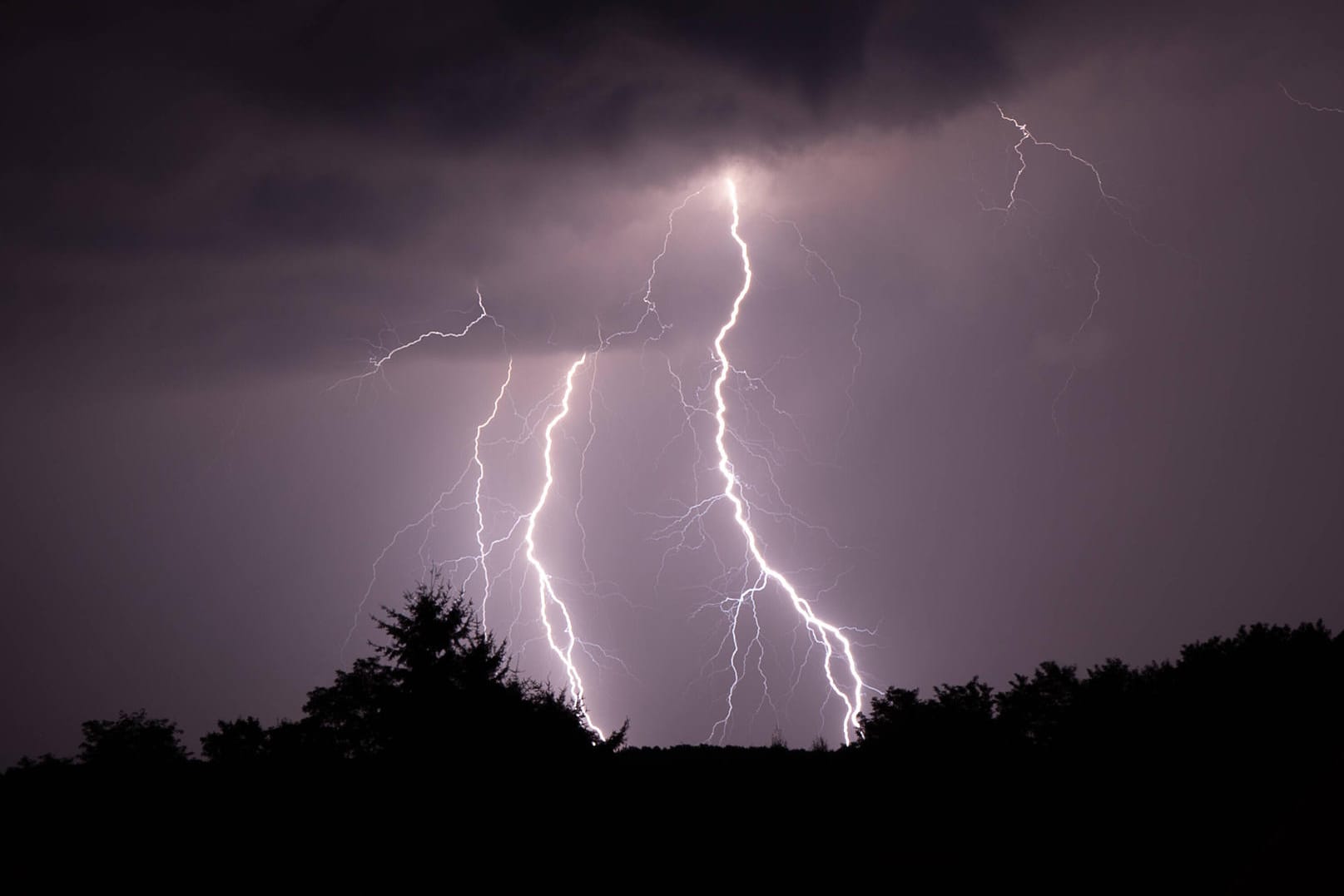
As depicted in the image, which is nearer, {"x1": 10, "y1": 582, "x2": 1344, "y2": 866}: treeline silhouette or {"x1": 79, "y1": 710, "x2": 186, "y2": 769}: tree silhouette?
{"x1": 10, "y1": 582, "x2": 1344, "y2": 866}: treeline silhouette

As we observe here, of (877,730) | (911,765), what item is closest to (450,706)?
(911,765)

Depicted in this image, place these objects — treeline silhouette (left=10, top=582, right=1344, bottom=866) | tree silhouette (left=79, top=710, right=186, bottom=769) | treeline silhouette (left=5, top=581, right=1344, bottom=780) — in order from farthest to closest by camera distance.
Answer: tree silhouette (left=79, top=710, right=186, bottom=769) → treeline silhouette (left=5, top=581, right=1344, bottom=780) → treeline silhouette (left=10, top=582, right=1344, bottom=866)

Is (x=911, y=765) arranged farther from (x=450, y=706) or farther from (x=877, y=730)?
(x=877, y=730)

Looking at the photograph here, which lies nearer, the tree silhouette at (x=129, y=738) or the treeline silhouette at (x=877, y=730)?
the treeline silhouette at (x=877, y=730)

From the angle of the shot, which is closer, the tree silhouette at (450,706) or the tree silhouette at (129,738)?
the tree silhouette at (450,706)

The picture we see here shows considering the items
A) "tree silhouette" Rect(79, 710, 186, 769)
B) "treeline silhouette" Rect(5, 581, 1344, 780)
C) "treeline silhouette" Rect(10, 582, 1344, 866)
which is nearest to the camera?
"treeline silhouette" Rect(10, 582, 1344, 866)

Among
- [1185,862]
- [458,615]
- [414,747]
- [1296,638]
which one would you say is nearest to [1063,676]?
[1296,638]

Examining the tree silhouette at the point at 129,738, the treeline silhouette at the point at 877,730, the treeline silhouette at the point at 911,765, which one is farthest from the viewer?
the tree silhouette at the point at 129,738

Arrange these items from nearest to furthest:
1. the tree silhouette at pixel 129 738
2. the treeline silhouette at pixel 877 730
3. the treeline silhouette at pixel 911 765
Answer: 1. the treeline silhouette at pixel 911 765
2. the treeline silhouette at pixel 877 730
3. the tree silhouette at pixel 129 738

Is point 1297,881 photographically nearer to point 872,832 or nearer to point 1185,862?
point 1185,862

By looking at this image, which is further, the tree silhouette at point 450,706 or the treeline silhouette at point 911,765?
the tree silhouette at point 450,706

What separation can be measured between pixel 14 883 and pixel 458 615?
7.15 meters

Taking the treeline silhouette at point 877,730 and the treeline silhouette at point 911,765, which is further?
the treeline silhouette at point 877,730

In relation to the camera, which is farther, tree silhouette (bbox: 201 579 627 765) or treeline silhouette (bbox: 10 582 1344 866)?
tree silhouette (bbox: 201 579 627 765)
